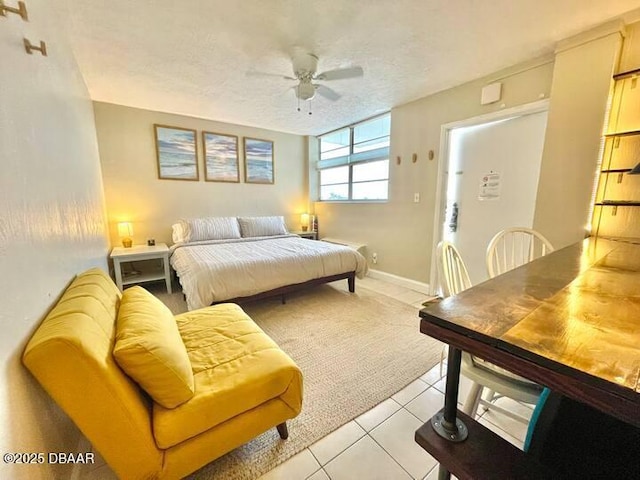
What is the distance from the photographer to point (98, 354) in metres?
0.76

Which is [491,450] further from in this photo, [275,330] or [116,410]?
[275,330]

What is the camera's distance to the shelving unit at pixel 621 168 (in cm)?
177

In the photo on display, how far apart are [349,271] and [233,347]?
6.68 feet

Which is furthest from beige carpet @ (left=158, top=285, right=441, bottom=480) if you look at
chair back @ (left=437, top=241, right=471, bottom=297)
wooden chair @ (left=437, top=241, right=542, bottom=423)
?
chair back @ (left=437, top=241, right=471, bottom=297)

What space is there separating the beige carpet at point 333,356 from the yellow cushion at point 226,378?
0.27 m

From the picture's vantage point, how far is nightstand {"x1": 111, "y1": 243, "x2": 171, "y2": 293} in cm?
296

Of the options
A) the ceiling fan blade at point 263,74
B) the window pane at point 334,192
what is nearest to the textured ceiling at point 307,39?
the ceiling fan blade at point 263,74

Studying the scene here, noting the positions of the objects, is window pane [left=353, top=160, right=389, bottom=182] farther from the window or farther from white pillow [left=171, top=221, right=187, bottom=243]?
white pillow [left=171, top=221, right=187, bottom=243]

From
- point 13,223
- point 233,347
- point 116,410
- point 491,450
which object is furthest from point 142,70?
point 491,450

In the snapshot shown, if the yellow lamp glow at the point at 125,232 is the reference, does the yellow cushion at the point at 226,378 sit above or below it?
below

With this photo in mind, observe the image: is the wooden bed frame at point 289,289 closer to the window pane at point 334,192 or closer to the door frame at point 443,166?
the door frame at point 443,166

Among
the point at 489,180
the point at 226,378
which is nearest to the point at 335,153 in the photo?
the point at 489,180

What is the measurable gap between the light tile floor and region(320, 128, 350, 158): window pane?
12.4ft

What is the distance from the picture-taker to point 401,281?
11.5ft
